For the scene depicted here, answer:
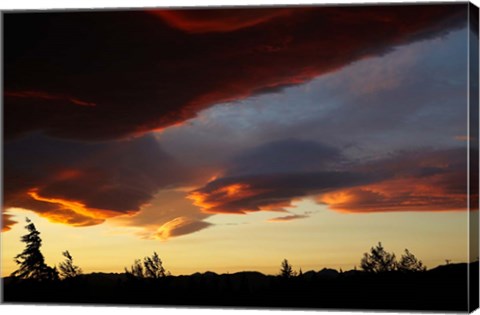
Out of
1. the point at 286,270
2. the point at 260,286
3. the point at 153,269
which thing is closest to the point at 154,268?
the point at 153,269

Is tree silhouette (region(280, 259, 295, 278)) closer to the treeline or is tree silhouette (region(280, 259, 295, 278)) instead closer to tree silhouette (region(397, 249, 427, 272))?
the treeline

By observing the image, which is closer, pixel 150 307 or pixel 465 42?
pixel 465 42

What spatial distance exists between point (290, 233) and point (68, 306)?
2.38m

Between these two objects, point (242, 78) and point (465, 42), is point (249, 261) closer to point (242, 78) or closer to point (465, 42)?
point (242, 78)

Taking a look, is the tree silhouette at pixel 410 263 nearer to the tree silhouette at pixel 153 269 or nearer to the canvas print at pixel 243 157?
the canvas print at pixel 243 157

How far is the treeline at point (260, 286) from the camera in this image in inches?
515

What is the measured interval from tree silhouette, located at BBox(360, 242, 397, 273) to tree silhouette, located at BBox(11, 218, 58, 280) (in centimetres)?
312

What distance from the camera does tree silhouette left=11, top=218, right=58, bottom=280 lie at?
14.0 meters

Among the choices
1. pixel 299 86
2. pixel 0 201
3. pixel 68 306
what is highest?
pixel 299 86

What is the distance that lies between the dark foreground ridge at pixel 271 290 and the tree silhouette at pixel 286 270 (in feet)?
0.15

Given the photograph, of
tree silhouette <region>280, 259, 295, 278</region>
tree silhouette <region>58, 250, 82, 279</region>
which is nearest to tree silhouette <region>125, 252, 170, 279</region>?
tree silhouette <region>58, 250, 82, 279</region>

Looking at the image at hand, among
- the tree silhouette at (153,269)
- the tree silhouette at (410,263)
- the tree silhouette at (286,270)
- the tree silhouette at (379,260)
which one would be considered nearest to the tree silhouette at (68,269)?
the tree silhouette at (153,269)

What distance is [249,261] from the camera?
13523 millimetres

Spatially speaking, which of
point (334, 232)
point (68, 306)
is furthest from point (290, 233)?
point (68, 306)
